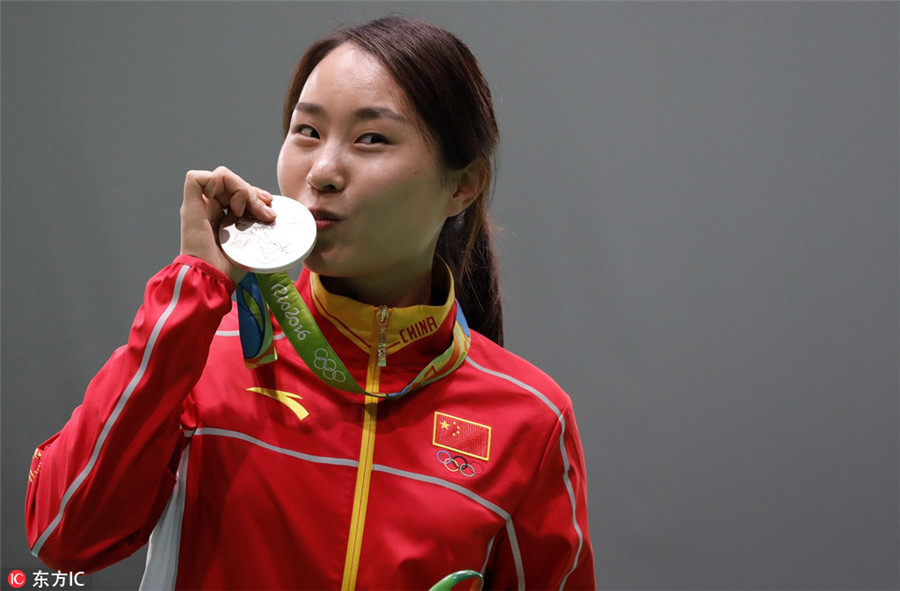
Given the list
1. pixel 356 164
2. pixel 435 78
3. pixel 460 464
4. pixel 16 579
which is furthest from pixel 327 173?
pixel 16 579

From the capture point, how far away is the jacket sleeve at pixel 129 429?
0.82m

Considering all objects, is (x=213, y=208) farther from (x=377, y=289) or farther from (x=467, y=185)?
(x=467, y=185)

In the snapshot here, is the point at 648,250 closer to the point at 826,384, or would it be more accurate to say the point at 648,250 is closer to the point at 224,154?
the point at 826,384

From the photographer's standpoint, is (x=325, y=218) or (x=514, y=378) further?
(x=514, y=378)

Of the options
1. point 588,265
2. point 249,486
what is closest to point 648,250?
point 588,265

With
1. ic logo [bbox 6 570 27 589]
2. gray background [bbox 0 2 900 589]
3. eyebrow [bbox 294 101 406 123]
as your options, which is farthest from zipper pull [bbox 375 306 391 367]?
ic logo [bbox 6 570 27 589]

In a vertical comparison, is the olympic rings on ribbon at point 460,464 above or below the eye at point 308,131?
below

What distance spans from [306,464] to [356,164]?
354 millimetres

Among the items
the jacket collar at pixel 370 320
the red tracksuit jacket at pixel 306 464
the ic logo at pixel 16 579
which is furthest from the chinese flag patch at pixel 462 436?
the ic logo at pixel 16 579

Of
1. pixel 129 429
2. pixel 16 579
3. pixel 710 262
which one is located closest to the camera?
pixel 129 429

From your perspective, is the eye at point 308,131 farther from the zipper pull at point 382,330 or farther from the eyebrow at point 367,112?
the zipper pull at point 382,330

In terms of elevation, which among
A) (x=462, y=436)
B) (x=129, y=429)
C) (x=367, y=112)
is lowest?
(x=462, y=436)

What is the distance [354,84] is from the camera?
1.00 meters

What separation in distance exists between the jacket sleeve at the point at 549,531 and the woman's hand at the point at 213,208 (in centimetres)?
48
